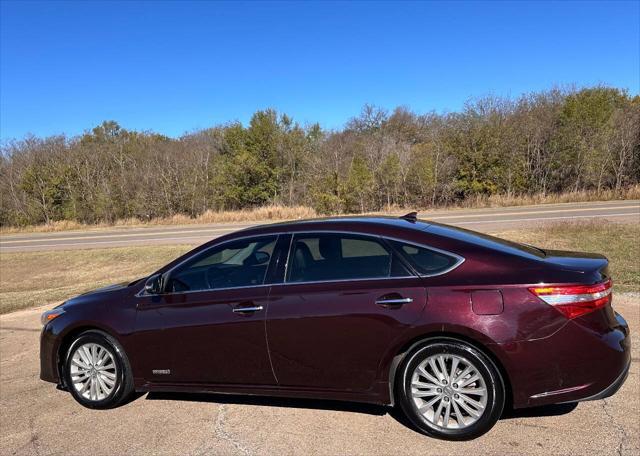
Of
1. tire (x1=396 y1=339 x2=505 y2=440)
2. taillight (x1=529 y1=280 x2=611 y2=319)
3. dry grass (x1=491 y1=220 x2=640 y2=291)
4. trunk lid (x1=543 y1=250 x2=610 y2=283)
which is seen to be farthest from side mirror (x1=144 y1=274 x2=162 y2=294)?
dry grass (x1=491 y1=220 x2=640 y2=291)

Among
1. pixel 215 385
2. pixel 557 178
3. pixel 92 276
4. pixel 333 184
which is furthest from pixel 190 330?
pixel 557 178

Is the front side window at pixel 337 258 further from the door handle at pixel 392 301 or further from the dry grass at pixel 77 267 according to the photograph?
the dry grass at pixel 77 267

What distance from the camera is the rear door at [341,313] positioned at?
11.3 feet

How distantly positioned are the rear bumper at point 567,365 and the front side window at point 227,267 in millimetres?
1948

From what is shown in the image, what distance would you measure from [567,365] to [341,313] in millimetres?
1519

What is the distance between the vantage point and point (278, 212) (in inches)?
1099

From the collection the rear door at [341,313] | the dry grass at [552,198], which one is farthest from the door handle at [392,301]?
the dry grass at [552,198]

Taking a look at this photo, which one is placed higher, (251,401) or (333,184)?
(333,184)

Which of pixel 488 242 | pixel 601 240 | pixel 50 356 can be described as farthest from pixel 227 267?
pixel 601 240

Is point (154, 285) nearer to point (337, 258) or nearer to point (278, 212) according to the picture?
point (337, 258)

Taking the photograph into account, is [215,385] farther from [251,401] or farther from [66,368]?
[66,368]

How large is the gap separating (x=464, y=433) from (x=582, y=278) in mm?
1323

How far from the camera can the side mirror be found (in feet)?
13.6

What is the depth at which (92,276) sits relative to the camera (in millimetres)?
14250
